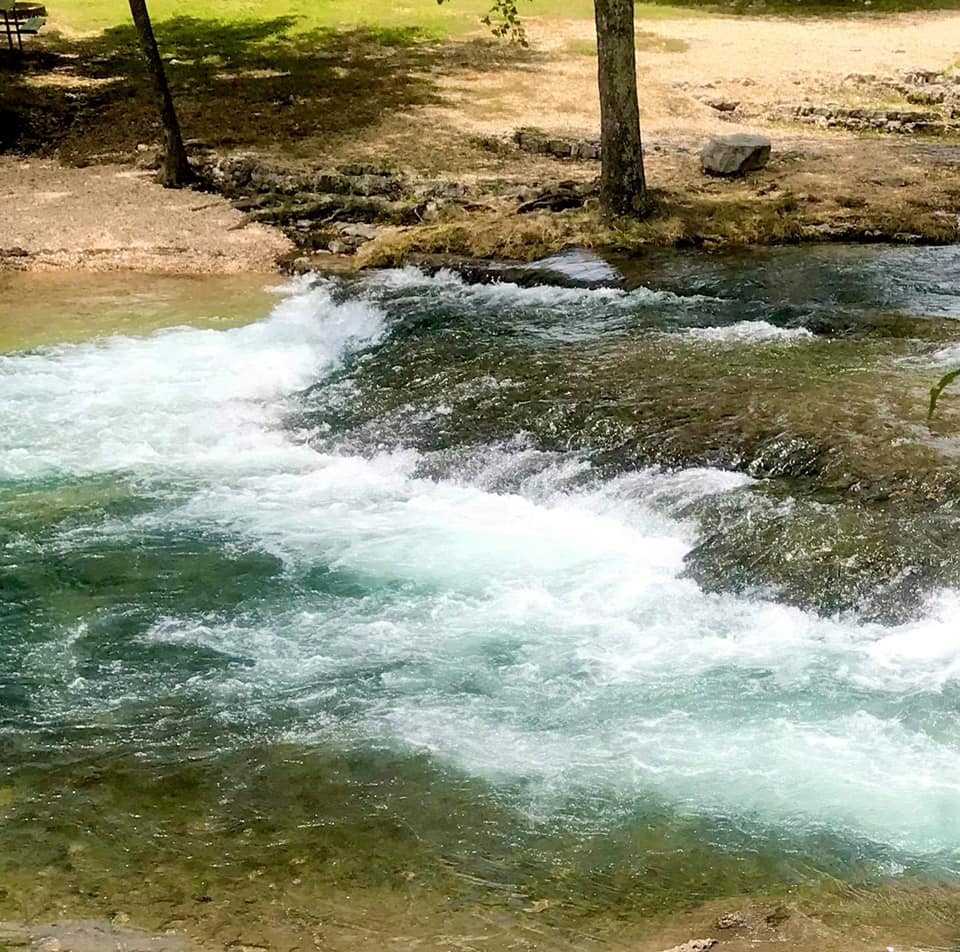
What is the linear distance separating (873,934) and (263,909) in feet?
6.44

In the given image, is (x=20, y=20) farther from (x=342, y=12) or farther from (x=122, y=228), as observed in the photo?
(x=122, y=228)

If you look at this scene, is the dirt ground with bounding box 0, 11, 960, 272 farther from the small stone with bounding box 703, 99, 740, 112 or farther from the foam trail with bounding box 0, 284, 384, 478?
the foam trail with bounding box 0, 284, 384, 478

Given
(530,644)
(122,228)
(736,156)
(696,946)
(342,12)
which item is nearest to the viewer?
(696,946)

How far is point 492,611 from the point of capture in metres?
6.25

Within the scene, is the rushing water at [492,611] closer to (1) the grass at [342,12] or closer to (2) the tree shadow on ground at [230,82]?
(2) the tree shadow on ground at [230,82]

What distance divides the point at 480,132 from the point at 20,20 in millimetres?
9521

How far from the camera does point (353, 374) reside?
31.3 feet

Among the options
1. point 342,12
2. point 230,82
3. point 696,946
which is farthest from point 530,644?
point 342,12

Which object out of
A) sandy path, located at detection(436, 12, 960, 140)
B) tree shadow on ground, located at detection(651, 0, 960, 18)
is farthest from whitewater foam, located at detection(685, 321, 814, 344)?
tree shadow on ground, located at detection(651, 0, 960, 18)

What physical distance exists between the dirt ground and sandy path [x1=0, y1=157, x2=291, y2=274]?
0.11 ft

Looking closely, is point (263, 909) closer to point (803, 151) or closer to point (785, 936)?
point (785, 936)

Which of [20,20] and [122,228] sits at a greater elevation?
[20,20]

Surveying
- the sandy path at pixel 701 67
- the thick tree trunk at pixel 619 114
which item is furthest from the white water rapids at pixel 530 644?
the sandy path at pixel 701 67

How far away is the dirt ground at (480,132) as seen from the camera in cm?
1230
